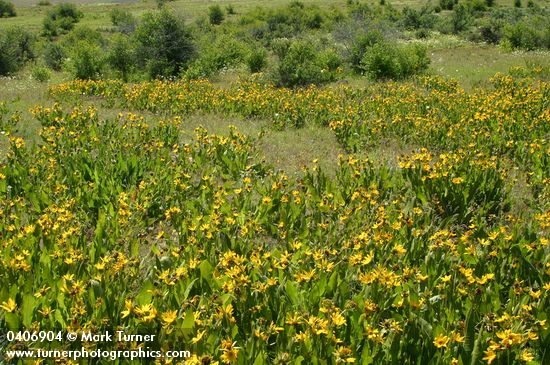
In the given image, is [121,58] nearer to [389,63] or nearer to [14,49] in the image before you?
[14,49]

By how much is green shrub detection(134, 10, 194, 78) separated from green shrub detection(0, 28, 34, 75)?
8.34 m

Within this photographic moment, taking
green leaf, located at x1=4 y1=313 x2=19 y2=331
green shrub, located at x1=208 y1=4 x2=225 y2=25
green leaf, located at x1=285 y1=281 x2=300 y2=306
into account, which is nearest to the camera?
green leaf, located at x1=4 y1=313 x2=19 y2=331

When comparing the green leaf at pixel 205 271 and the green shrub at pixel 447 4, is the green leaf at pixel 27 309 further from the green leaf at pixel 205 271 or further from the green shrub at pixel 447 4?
the green shrub at pixel 447 4

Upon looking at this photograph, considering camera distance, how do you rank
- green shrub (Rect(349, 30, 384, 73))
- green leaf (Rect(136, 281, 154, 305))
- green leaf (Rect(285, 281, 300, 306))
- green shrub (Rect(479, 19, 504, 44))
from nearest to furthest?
green leaf (Rect(136, 281, 154, 305)) → green leaf (Rect(285, 281, 300, 306)) → green shrub (Rect(349, 30, 384, 73)) → green shrub (Rect(479, 19, 504, 44))

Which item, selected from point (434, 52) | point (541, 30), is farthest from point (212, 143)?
point (541, 30)

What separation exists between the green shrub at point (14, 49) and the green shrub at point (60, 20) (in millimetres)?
15026

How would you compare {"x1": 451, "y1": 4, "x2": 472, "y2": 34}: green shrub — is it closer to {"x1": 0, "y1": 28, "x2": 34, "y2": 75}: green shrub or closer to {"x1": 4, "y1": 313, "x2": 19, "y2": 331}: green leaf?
{"x1": 0, "y1": 28, "x2": 34, "y2": 75}: green shrub

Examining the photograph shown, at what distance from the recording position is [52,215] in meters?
4.87

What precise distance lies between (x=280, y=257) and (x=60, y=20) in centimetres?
5607

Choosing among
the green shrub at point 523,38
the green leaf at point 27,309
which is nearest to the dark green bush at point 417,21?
the green shrub at point 523,38

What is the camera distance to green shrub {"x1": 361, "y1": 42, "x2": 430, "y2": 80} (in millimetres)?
16688

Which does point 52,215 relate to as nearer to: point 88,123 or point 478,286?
point 478,286

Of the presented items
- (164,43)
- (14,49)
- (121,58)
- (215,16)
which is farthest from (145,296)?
(215,16)

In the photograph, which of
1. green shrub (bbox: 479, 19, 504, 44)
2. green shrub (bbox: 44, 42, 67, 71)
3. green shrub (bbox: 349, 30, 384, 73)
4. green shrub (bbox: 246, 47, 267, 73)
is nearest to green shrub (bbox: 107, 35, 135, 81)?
green shrub (bbox: 246, 47, 267, 73)
